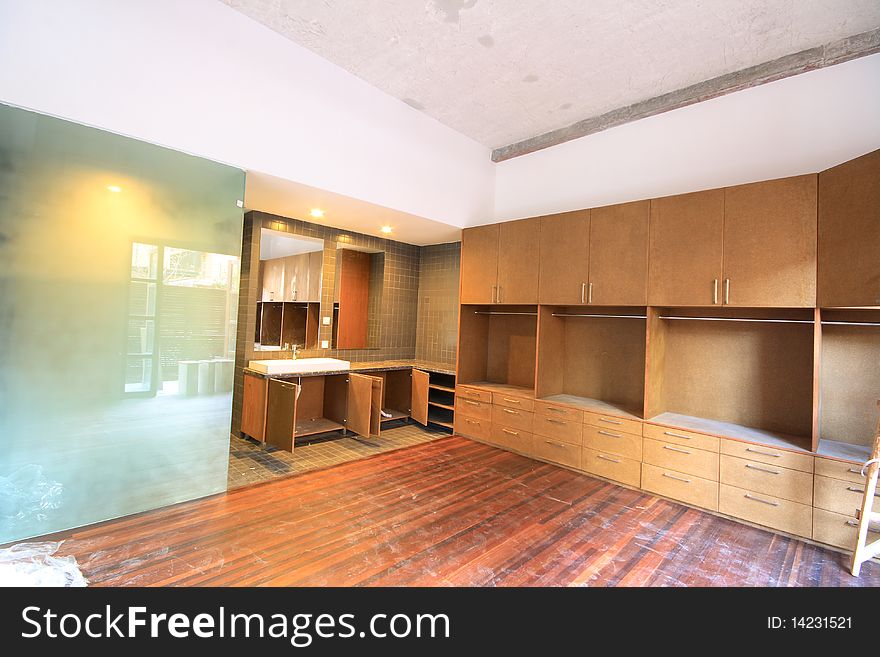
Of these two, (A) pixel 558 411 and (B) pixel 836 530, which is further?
(A) pixel 558 411

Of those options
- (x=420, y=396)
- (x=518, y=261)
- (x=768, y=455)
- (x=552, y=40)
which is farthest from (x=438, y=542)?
(x=552, y=40)

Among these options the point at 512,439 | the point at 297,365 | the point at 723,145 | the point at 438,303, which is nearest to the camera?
the point at 723,145

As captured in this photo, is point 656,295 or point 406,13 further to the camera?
point 656,295

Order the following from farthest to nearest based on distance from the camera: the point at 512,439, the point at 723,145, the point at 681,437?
1. the point at 512,439
2. the point at 723,145
3. the point at 681,437

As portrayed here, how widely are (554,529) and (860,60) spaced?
3.92 meters

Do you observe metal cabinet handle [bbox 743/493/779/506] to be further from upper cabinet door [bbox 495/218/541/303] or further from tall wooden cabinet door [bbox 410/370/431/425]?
tall wooden cabinet door [bbox 410/370/431/425]

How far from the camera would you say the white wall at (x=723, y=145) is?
2.93 m

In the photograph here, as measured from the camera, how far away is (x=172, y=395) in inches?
112

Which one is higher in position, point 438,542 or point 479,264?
point 479,264

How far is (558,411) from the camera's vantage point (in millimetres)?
3955

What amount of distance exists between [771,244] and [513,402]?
254 cm

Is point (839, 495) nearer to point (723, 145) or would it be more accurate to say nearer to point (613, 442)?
point (613, 442)
